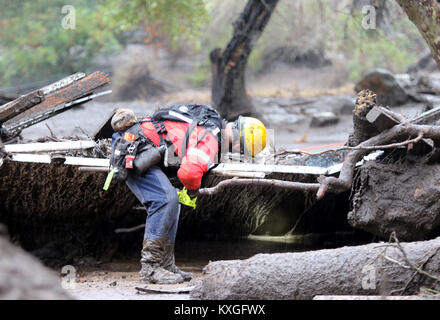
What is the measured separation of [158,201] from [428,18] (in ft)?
9.93

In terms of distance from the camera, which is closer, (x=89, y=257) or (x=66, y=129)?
(x=89, y=257)

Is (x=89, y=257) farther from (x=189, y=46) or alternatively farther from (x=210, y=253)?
(x=189, y=46)

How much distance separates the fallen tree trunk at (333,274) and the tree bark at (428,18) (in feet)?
7.62

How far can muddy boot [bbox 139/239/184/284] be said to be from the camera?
5.29m

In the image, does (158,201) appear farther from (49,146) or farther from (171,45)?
(171,45)

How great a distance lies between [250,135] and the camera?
571cm

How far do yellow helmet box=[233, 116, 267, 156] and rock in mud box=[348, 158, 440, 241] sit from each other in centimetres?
109

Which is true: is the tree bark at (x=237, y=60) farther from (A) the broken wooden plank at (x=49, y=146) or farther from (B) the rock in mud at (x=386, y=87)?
(A) the broken wooden plank at (x=49, y=146)

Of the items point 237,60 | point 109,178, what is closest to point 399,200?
point 109,178

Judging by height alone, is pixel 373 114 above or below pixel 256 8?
below

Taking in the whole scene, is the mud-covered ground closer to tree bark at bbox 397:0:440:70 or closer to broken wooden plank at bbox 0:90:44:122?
broken wooden plank at bbox 0:90:44:122

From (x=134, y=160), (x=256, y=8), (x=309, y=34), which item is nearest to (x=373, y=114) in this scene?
(x=134, y=160)

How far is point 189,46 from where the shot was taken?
2258 cm
